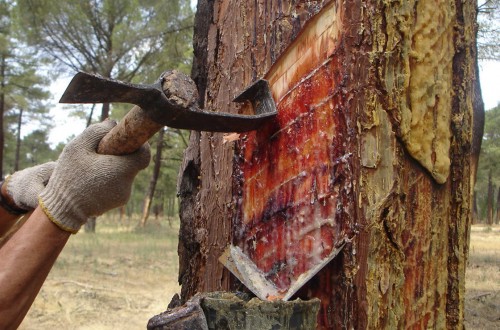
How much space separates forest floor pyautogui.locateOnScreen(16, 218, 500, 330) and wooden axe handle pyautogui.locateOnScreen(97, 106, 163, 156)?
391 cm

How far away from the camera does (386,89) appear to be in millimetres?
922

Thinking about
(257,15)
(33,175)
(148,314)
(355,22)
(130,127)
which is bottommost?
(148,314)

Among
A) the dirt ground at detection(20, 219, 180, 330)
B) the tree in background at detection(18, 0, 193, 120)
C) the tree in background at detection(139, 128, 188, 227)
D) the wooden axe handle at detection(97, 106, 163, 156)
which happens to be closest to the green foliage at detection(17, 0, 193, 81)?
the tree in background at detection(18, 0, 193, 120)

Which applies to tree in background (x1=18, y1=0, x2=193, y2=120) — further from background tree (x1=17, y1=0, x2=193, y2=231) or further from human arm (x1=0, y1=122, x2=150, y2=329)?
human arm (x1=0, y1=122, x2=150, y2=329)

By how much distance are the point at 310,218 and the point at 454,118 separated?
0.39 metres

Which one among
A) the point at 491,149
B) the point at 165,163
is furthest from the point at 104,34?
the point at 491,149

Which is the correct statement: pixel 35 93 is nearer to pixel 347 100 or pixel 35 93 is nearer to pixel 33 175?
pixel 33 175

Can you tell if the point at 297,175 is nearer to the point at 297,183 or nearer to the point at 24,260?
the point at 297,183

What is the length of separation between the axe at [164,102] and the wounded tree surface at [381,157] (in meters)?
0.08

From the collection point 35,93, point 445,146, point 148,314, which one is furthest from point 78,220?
point 35,93

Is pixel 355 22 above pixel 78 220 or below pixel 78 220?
above

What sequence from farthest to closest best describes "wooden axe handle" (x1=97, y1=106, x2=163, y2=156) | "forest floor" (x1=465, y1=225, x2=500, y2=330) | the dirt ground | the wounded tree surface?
the dirt ground < "forest floor" (x1=465, y1=225, x2=500, y2=330) < "wooden axe handle" (x1=97, y1=106, x2=163, y2=156) < the wounded tree surface

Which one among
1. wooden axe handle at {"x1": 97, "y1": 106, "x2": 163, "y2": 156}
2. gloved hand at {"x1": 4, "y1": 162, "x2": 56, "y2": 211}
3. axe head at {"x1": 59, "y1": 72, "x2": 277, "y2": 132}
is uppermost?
axe head at {"x1": 59, "y1": 72, "x2": 277, "y2": 132}

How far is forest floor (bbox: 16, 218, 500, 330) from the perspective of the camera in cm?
479
